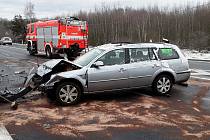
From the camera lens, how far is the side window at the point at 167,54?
28.6 feet

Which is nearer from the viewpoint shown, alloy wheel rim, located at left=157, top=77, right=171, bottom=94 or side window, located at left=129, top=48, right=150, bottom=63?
side window, located at left=129, top=48, right=150, bottom=63

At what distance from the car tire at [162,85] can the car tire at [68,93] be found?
220 centimetres

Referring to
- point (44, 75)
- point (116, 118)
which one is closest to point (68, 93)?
point (44, 75)

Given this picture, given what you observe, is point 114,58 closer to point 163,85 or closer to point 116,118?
point 163,85

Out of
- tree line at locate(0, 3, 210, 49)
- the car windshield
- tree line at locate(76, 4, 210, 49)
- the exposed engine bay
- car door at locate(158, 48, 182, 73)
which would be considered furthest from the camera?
tree line at locate(0, 3, 210, 49)

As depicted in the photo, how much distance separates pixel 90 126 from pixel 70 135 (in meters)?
0.58

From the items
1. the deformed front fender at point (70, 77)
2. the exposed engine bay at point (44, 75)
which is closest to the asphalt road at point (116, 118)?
the exposed engine bay at point (44, 75)

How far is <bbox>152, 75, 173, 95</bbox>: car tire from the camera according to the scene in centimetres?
851

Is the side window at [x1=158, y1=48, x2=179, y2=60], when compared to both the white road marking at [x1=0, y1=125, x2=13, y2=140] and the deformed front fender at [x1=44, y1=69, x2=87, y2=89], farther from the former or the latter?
the white road marking at [x1=0, y1=125, x2=13, y2=140]

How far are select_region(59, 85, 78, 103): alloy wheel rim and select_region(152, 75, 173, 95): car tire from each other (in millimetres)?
2253

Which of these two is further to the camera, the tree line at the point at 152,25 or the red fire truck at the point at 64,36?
the tree line at the point at 152,25

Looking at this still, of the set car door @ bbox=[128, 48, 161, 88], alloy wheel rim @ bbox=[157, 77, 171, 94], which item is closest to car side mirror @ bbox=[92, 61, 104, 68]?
car door @ bbox=[128, 48, 161, 88]

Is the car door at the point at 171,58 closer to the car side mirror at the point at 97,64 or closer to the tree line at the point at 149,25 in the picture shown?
the car side mirror at the point at 97,64

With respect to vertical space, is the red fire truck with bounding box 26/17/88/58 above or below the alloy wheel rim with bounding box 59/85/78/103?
above
